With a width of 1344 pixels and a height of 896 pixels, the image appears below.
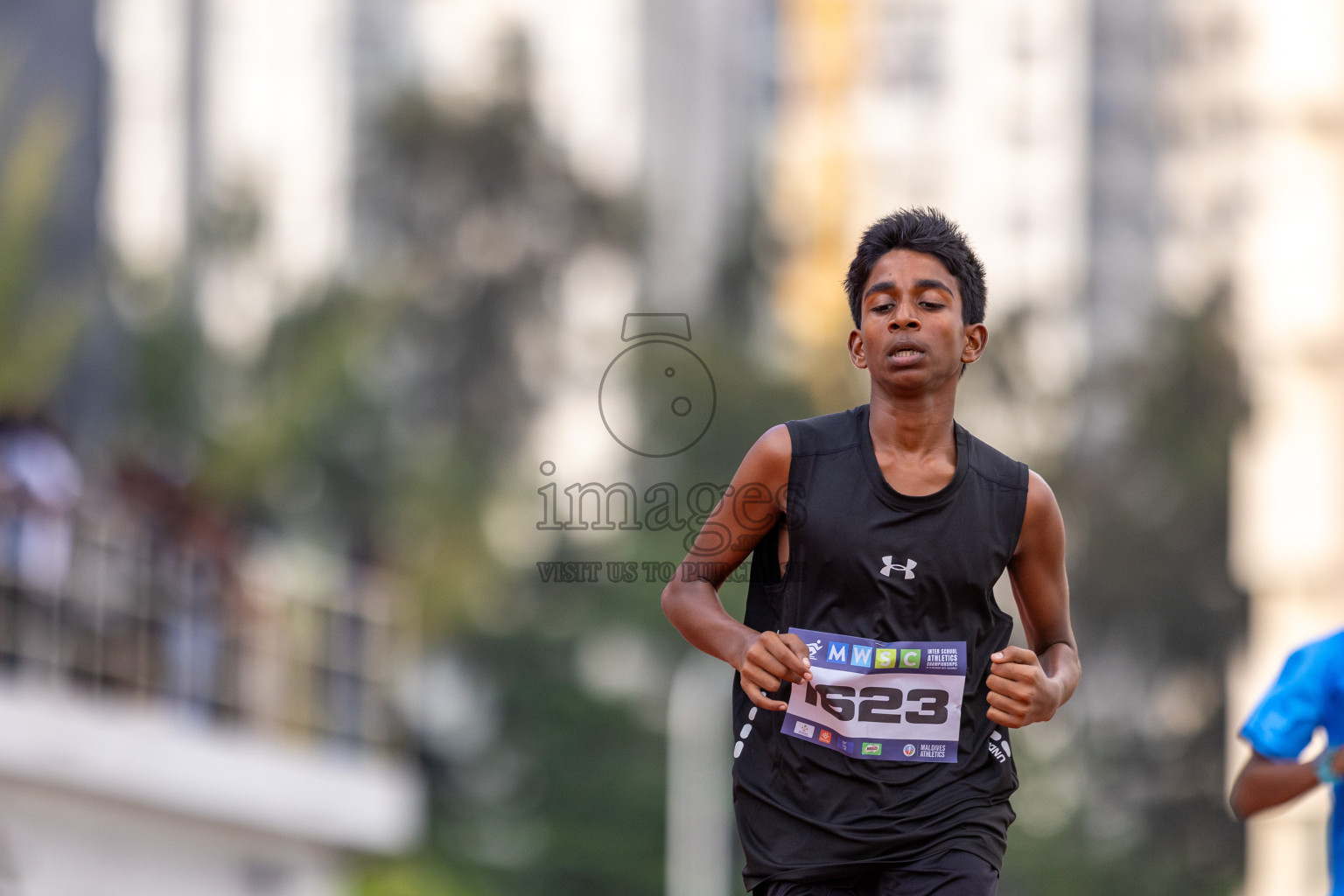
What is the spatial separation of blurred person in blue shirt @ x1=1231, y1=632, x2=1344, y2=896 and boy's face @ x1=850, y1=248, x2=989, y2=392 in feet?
3.97

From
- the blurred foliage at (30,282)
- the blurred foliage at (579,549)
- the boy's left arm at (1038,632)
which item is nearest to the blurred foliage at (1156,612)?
the blurred foliage at (579,549)

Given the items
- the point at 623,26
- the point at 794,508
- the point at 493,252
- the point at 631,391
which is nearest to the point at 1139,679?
the point at 631,391

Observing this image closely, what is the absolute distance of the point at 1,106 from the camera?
51.5ft

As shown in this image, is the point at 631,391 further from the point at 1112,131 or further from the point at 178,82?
the point at 1112,131

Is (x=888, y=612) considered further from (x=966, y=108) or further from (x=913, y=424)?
(x=966, y=108)

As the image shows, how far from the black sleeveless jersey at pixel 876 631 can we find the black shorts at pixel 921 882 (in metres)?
0.02

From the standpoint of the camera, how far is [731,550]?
346 cm

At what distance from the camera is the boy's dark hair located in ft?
11.4

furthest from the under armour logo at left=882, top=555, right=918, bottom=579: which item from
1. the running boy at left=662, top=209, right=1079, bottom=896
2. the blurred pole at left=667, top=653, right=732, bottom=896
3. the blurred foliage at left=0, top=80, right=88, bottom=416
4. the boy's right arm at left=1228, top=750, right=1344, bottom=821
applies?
the blurred pole at left=667, top=653, right=732, bottom=896

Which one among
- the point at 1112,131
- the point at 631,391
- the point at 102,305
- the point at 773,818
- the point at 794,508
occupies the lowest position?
the point at 773,818

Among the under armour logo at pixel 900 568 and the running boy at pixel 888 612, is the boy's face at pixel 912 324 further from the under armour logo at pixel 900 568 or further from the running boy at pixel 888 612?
the under armour logo at pixel 900 568

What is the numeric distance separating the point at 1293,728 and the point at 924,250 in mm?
1406

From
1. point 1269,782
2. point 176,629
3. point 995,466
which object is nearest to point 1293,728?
point 1269,782

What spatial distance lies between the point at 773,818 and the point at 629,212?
84.3 ft
